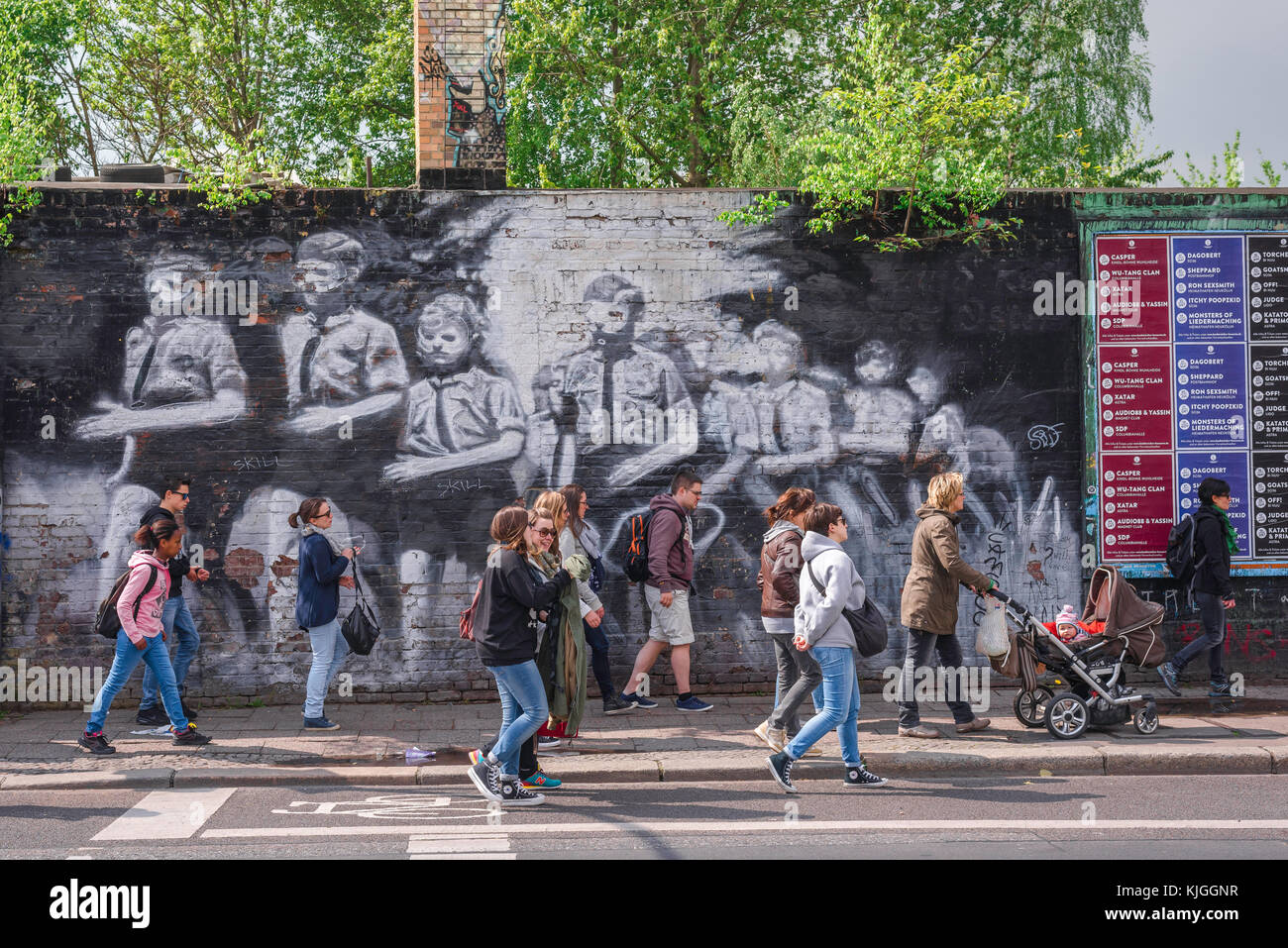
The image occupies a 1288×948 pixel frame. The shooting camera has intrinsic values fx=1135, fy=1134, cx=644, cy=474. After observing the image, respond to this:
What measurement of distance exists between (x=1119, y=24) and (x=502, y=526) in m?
20.0

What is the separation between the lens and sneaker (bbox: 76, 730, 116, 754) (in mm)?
7965

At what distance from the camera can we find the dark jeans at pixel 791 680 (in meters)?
7.46

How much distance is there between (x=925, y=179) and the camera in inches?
392

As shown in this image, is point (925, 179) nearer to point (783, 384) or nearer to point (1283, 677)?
point (783, 384)

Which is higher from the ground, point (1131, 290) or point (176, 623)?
point (1131, 290)

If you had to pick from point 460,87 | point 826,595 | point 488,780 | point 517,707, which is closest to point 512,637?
point 517,707

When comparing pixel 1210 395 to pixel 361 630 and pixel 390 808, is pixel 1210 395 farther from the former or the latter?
pixel 390 808

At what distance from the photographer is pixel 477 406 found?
389 inches

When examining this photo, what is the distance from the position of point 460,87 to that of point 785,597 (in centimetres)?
550

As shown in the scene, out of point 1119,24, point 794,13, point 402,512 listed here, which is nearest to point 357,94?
point 794,13

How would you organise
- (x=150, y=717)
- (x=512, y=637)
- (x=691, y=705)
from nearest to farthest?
(x=512, y=637) → (x=150, y=717) → (x=691, y=705)

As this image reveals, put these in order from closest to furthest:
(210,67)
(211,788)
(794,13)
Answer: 1. (211,788)
2. (794,13)
3. (210,67)

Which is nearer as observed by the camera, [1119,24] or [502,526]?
[502,526]

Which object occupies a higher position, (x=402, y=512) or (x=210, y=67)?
(x=210, y=67)
